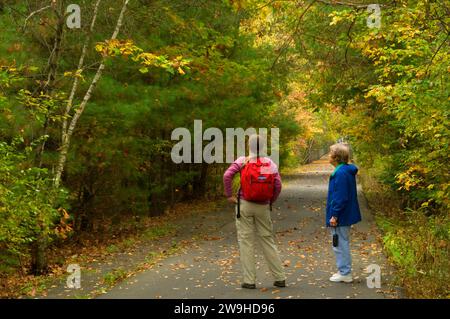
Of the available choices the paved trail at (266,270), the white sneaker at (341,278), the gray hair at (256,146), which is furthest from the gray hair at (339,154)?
the paved trail at (266,270)

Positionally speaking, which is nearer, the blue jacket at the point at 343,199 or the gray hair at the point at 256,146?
the gray hair at the point at 256,146

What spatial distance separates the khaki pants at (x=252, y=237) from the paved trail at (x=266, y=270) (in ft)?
0.84

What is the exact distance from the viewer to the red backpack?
7.27m

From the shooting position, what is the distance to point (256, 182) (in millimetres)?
7273

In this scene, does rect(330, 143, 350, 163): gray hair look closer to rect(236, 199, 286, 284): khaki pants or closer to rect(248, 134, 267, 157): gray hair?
rect(248, 134, 267, 157): gray hair

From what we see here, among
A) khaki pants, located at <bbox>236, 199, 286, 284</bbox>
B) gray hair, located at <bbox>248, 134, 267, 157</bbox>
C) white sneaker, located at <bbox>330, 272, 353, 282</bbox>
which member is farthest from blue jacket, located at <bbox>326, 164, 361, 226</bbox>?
gray hair, located at <bbox>248, 134, 267, 157</bbox>

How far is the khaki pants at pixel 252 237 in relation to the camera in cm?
739

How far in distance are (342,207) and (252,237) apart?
1.27 m

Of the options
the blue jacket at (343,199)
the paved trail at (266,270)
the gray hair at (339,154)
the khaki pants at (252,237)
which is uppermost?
the gray hair at (339,154)

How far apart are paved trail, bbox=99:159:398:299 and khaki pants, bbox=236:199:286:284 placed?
0.84ft

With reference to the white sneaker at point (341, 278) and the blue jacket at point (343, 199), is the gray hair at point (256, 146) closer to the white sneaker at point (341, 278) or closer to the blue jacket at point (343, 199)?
the blue jacket at point (343, 199)

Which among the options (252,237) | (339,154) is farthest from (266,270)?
(339,154)
